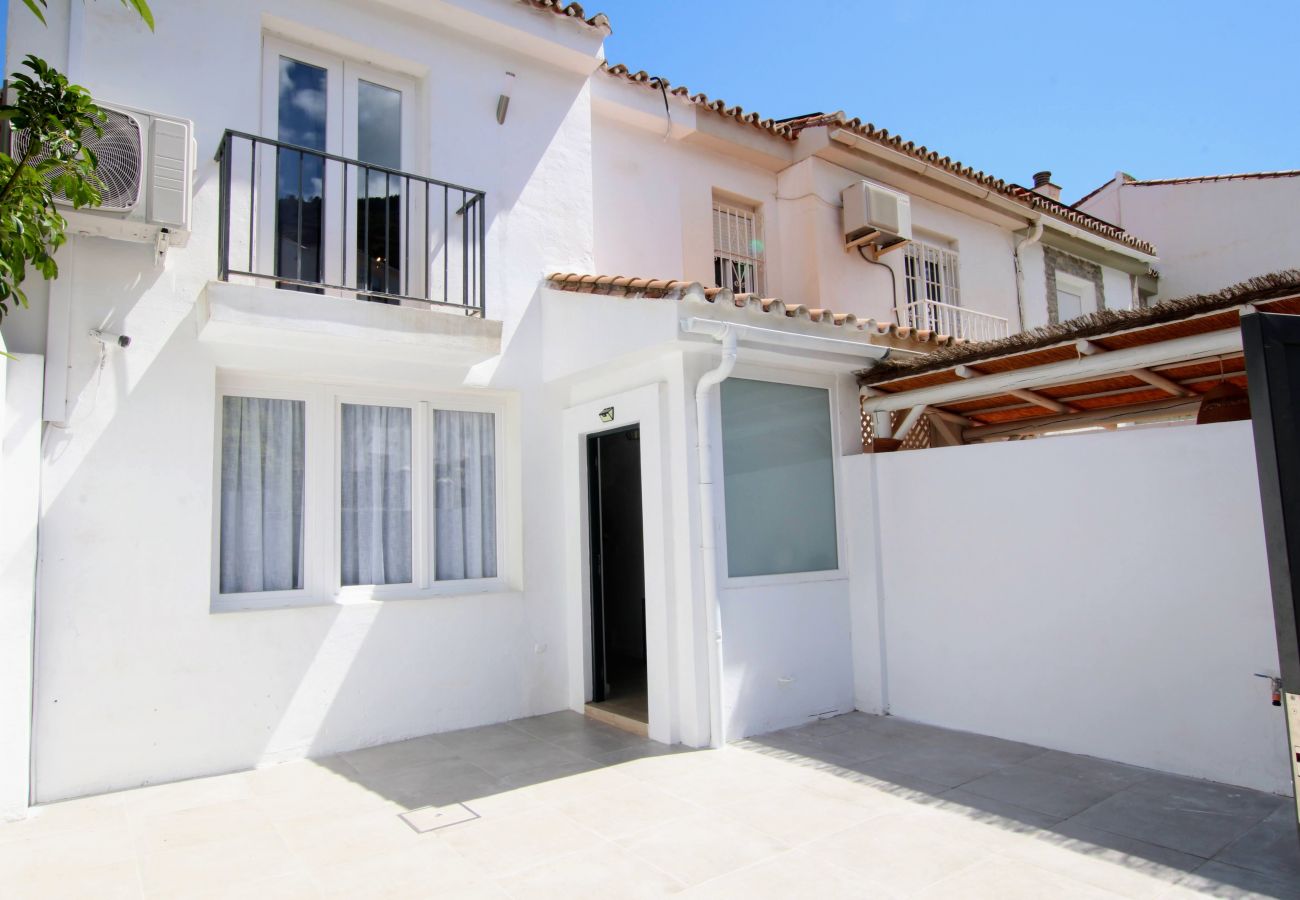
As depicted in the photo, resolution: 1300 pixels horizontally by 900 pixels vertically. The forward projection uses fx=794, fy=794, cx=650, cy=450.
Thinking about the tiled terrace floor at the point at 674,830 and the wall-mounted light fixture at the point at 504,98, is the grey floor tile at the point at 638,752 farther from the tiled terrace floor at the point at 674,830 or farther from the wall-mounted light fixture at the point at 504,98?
the wall-mounted light fixture at the point at 504,98

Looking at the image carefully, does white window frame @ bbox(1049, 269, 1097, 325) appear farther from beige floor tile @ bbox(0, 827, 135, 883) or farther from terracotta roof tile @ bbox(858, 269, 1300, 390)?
beige floor tile @ bbox(0, 827, 135, 883)

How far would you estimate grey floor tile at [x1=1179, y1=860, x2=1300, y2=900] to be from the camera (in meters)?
4.24

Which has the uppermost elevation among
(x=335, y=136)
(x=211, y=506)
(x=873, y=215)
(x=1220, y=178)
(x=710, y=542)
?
(x=1220, y=178)

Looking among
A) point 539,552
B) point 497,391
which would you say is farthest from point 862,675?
point 497,391

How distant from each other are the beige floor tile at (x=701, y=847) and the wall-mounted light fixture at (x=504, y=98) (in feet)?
24.1

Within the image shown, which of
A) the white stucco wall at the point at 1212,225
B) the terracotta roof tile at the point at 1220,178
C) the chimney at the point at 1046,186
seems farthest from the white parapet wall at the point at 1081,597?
the terracotta roof tile at the point at 1220,178

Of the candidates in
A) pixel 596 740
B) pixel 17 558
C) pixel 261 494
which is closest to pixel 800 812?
pixel 596 740

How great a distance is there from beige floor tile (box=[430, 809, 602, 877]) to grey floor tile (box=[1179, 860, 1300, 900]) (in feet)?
11.5

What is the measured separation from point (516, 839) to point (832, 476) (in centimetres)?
505

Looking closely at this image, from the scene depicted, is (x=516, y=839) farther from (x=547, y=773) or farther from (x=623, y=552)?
(x=623, y=552)

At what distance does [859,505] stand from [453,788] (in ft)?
16.2

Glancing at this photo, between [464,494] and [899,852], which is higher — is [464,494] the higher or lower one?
the higher one

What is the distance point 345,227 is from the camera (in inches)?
309

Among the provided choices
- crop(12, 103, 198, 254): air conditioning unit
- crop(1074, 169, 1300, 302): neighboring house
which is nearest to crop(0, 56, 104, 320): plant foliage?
crop(12, 103, 198, 254): air conditioning unit
